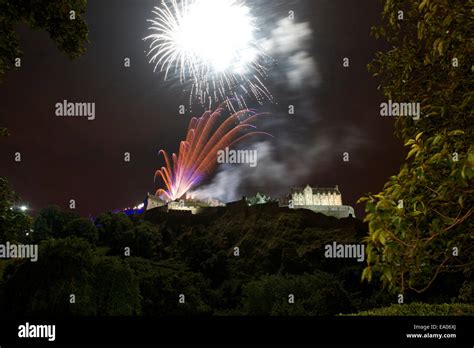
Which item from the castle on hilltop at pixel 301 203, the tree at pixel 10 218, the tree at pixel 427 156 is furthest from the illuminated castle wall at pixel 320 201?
the tree at pixel 427 156

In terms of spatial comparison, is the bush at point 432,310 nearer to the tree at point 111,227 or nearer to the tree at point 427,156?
the tree at point 427,156

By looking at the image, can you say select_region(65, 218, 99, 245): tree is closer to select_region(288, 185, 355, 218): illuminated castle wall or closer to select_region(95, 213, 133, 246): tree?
select_region(95, 213, 133, 246): tree

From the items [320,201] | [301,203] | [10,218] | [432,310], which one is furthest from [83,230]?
[432,310]

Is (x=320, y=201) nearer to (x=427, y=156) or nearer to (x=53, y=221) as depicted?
(x=53, y=221)

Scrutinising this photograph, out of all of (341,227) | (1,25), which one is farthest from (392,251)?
(341,227)

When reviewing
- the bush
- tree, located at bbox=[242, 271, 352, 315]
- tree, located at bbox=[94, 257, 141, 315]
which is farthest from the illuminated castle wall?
the bush

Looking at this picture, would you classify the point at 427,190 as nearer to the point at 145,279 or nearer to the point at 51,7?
the point at 51,7
